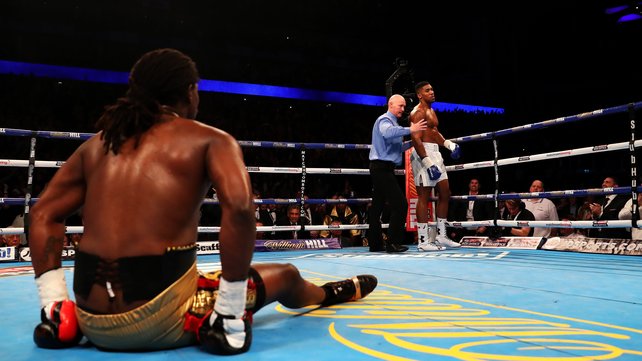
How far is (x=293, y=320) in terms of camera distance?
1541 mm

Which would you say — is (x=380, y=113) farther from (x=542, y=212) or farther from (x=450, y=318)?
(x=450, y=318)

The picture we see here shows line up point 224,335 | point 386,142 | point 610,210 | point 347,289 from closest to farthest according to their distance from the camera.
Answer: point 224,335 → point 347,289 → point 386,142 → point 610,210

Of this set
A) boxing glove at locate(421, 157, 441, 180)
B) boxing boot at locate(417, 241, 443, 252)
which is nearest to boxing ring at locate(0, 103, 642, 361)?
boxing boot at locate(417, 241, 443, 252)

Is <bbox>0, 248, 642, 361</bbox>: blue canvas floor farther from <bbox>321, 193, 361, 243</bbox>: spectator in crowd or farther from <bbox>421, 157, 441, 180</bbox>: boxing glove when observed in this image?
<bbox>321, 193, 361, 243</bbox>: spectator in crowd

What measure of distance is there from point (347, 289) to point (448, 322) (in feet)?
1.37

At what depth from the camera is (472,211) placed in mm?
5992

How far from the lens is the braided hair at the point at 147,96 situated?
1.21 m

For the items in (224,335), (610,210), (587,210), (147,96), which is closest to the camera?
(224,335)

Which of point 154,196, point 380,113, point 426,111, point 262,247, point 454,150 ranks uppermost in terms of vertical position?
point 380,113

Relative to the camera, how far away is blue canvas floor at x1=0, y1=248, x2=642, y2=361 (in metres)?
1.15

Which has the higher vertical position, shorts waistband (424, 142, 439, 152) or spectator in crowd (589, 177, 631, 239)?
shorts waistband (424, 142, 439, 152)

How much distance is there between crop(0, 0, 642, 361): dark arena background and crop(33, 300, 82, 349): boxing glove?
33mm

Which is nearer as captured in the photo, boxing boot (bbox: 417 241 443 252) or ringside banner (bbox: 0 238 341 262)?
ringside banner (bbox: 0 238 341 262)

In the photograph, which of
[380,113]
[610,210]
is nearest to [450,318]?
[610,210]
